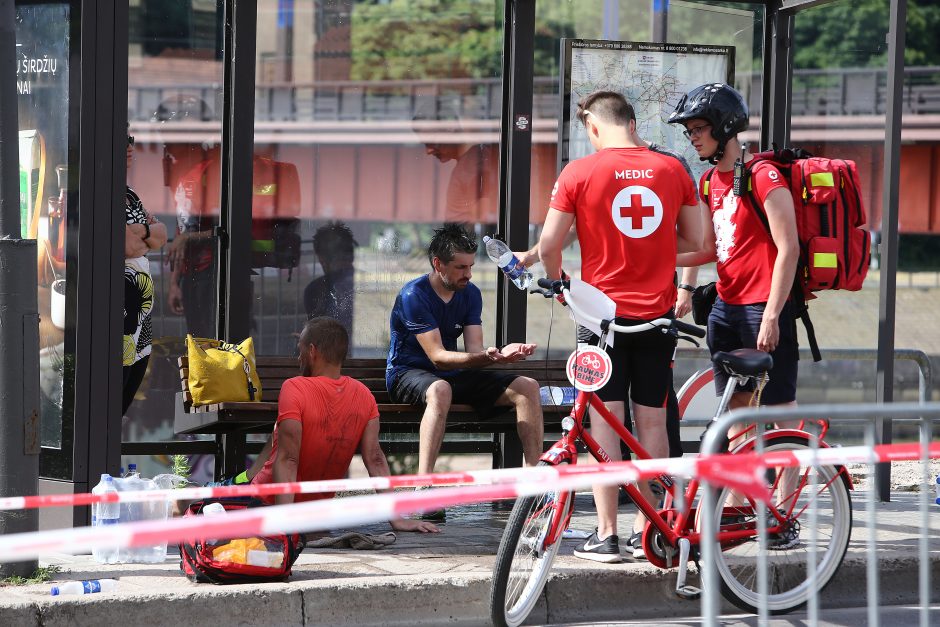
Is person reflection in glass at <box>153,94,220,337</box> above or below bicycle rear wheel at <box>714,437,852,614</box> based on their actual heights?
above

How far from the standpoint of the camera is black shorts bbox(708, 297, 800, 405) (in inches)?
217

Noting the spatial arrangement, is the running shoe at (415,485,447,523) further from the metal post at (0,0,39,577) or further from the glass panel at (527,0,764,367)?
the metal post at (0,0,39,577)

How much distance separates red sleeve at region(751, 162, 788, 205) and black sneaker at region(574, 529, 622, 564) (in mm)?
1514

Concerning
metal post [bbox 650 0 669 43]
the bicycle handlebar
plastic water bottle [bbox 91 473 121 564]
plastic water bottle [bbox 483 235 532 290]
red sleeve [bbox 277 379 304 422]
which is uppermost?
metal post [bbox 650 0 669 43]

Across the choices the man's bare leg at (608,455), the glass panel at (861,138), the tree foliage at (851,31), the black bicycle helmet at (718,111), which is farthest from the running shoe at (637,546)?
the tree foliage at (851,31)

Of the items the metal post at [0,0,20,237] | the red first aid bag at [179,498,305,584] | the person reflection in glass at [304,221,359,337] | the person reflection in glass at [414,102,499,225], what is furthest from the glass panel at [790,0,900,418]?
the metal post at [0,0,20,237]

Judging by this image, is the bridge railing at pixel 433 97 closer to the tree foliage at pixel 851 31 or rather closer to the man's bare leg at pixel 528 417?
the man's bare leg at pixel 528 417

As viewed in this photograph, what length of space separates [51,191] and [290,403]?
1.49 metres

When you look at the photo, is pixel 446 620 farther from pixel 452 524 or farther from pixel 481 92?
pixel 481 92

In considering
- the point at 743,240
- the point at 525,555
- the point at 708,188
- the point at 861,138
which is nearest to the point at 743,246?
the point at 743,240

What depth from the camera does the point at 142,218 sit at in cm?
611

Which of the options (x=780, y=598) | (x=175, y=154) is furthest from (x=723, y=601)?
(x=175, y=154)

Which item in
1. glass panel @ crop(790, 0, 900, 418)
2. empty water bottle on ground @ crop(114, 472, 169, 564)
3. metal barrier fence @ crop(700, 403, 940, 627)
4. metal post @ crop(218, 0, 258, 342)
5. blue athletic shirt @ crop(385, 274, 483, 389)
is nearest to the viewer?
metal barrier fence @ crop(700, 403, 940, 627)

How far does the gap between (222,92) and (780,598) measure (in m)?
3.90
